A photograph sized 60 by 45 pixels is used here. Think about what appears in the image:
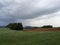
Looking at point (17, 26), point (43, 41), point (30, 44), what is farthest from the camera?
point (17, 26)

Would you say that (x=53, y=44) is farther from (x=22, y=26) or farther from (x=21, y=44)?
(x=22, y=26)

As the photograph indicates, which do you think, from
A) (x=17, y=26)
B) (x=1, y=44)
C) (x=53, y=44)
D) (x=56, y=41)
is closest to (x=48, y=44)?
Answer: (x=53, y=44)

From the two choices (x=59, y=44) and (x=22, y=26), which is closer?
(x=59, y=44)

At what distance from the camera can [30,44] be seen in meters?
10.7

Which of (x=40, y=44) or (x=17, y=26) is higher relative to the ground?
(x=17, y=26)

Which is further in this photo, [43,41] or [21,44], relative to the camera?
[43,41]

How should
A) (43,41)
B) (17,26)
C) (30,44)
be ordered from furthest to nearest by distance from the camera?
A: (17,26) < (43,41) < (30,44)

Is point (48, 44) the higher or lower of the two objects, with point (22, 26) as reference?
lower

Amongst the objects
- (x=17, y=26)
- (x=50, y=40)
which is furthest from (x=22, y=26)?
(x=50, y=40)

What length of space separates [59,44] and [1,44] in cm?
461

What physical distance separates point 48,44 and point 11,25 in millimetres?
12965

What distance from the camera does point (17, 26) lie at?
2259 centimetres

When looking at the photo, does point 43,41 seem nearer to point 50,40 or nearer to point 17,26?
point 50,40

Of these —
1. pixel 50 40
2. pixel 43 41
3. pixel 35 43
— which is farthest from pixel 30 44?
pixel 50 40
